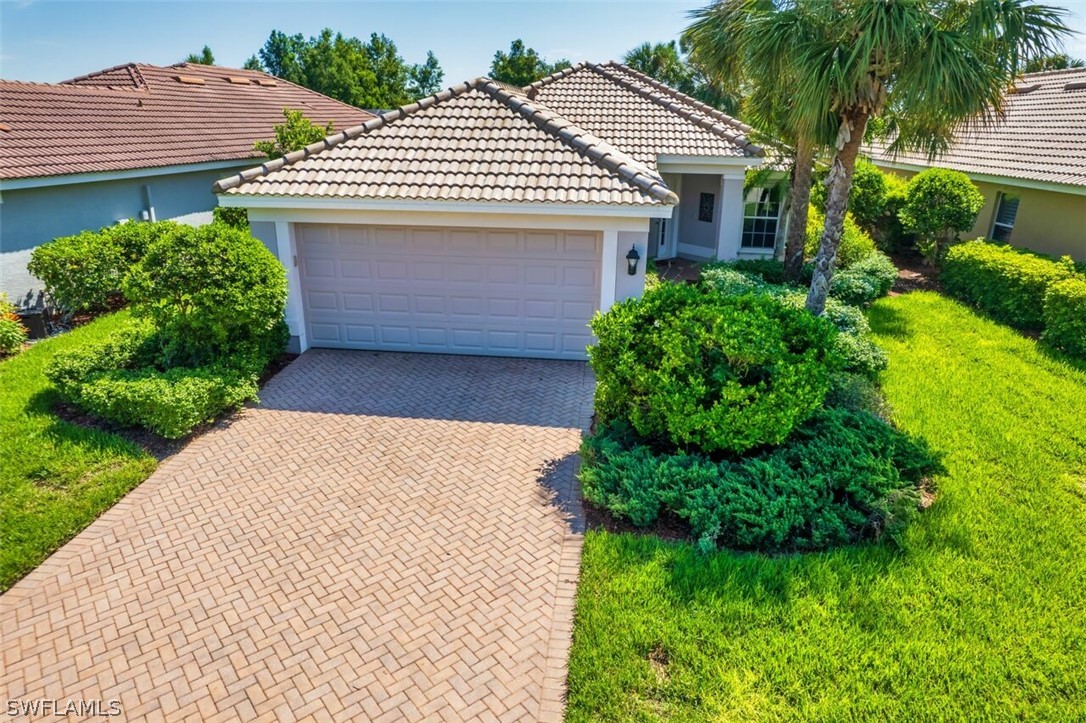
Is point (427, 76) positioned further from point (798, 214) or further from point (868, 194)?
point (798, 214)

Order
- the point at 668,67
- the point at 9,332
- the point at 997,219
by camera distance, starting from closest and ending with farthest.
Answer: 1. the point at 9,332
2. the point at 997,219
3. the point at 668,67

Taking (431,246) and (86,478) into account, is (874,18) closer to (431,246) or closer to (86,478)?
(431,246)

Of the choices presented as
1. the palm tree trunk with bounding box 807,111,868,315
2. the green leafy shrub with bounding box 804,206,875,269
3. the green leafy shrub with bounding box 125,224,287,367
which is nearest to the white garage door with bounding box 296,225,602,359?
the green leafy shrub with bounding box 125,224,287,367

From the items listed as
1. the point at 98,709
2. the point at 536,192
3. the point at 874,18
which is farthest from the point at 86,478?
the point at 874,18

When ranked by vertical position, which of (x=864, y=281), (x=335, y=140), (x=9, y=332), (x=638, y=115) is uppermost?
(x=638, y=115)

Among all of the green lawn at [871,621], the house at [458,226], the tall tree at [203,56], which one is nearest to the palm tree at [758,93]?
the house at [458,226]

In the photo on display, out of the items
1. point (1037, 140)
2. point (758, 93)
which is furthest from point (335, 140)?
point (1037, 140)

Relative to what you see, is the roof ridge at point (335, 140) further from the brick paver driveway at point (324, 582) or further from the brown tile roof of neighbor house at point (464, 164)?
the brick paver driveway at point (324, 582)
